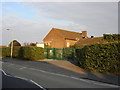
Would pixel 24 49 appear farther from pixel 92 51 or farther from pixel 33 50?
pixel 92 51

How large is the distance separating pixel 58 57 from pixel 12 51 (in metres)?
10.6

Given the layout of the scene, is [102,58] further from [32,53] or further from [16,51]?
[16,51]

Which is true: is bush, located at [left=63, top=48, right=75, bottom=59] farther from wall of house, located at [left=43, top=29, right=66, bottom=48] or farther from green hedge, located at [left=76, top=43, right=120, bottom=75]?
wall of house, located at [left=43, top=29, right=66, bottom=48]

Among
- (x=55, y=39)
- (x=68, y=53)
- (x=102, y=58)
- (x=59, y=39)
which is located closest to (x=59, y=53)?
(x=68, y=53)

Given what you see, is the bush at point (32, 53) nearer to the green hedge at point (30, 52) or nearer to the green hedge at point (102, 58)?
the green hedge at point (30, 52)

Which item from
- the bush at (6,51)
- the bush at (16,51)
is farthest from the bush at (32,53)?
the bush at (6,51)

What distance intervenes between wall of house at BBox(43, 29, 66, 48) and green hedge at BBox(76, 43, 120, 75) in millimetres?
34951

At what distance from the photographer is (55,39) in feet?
176

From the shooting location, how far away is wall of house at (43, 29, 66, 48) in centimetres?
5165

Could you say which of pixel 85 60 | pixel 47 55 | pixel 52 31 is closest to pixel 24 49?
pixel 47 55

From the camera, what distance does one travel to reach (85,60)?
16.0 m

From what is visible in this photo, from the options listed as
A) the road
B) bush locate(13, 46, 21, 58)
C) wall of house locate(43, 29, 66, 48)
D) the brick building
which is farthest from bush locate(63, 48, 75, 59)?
wall of house locate(43, 29, 66, 48)

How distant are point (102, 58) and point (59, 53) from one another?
15884 millimetres

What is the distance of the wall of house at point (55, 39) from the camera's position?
51647mm
